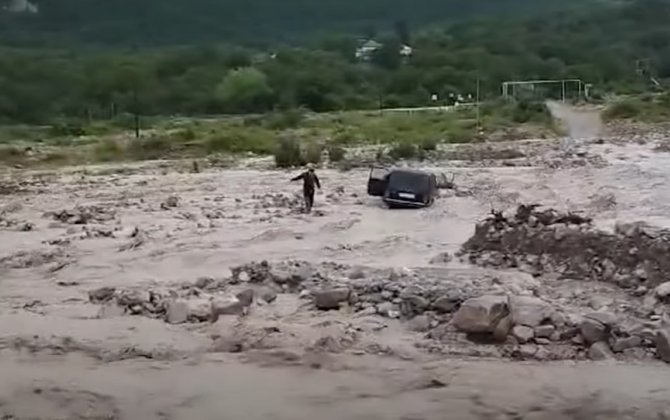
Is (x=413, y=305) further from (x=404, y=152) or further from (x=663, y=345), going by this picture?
(x=404, y=152)

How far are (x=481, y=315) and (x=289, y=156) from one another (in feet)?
69.3

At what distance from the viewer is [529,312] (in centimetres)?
1189

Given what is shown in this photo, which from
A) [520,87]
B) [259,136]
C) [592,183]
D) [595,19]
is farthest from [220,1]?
[520,87]

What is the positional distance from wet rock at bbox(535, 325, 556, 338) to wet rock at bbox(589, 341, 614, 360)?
1.60 ft

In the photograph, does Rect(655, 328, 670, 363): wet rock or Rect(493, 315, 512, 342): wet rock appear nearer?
Rect(655, 328, 670, 363): wet rock

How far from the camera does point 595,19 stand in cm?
708

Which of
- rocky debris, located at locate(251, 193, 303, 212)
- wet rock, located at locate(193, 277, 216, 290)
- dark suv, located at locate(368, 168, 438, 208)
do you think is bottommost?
wet rock, located at locate(193, 277, 216, 290)

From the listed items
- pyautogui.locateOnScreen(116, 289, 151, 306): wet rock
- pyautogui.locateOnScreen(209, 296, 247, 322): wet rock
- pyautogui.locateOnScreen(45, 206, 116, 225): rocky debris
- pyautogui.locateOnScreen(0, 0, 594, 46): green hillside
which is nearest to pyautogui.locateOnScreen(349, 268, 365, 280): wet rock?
pyautogui.locateOnScreen(209, 296, 247, 322): wet rock

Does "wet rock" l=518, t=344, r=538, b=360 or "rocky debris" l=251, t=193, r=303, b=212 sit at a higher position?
"rocky debris" l=251, t=193, r=303, b=212

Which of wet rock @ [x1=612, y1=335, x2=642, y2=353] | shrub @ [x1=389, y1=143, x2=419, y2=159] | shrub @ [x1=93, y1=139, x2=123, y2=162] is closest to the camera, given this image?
wet rock @ [x1=612, y1=335, x2=642, y2=353]

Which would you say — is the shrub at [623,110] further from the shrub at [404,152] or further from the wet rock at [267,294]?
the wet rock at [267,294]

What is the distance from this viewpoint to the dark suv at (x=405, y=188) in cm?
2245

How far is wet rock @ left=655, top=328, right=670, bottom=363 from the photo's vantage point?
10945 mm

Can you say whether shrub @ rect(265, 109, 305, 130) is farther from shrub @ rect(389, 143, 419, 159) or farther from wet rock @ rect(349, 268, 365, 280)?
wet rock @ rect(349, 268, 365, 280)
